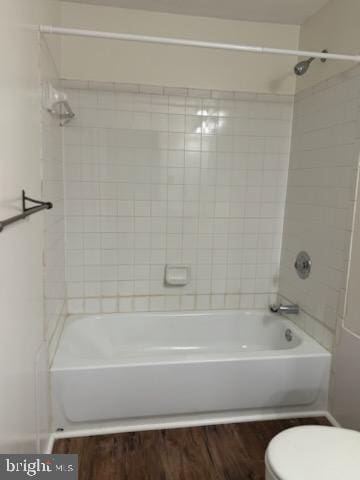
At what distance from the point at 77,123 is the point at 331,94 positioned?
1671 millimetres

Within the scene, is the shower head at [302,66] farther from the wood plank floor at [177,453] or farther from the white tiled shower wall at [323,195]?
the wood plank floor at [177,453]

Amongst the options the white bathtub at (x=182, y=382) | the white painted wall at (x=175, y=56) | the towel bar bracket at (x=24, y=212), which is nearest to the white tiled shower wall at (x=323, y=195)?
the white bathtub at (x=182, y=382)

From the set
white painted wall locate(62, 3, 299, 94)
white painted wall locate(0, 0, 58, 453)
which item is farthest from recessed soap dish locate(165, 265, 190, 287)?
white painted wall locate(62, 3, 299, 94)

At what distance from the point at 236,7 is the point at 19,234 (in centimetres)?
203

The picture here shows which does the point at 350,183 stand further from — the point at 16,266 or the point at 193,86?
the point at 16,266

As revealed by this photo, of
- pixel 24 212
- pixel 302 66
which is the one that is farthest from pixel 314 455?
pixel 302 66

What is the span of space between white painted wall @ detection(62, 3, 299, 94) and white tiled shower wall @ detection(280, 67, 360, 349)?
38cm

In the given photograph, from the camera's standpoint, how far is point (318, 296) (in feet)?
7.43

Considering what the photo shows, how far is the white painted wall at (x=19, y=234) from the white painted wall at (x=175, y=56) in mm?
694

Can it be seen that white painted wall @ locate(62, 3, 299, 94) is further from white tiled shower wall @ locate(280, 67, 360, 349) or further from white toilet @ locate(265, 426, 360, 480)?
white toilet @ locate(265, 426, 360, 480)

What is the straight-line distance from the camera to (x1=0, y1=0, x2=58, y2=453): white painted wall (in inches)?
43.2

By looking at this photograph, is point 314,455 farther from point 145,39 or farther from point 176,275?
point 145,39

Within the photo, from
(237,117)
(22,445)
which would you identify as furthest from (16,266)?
(237,117)

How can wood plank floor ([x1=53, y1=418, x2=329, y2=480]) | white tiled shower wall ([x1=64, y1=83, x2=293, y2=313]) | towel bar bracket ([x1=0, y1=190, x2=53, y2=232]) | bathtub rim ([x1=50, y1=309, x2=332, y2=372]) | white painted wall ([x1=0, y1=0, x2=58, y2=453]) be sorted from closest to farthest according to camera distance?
towel bar bracket ([x1=0, y1=190, x2=53, y2=232]), white painted wall ([x1=0, y1=0, x2=58, y2=453]), wood plank floor ([x1=53, y1=418, x2=329, y2=480]), bathtub rim ([x1=50, y1=309, x2=332, y2=372]), white tiled shower wall ([x1=64, y1=83, x2=293, y2=313])
